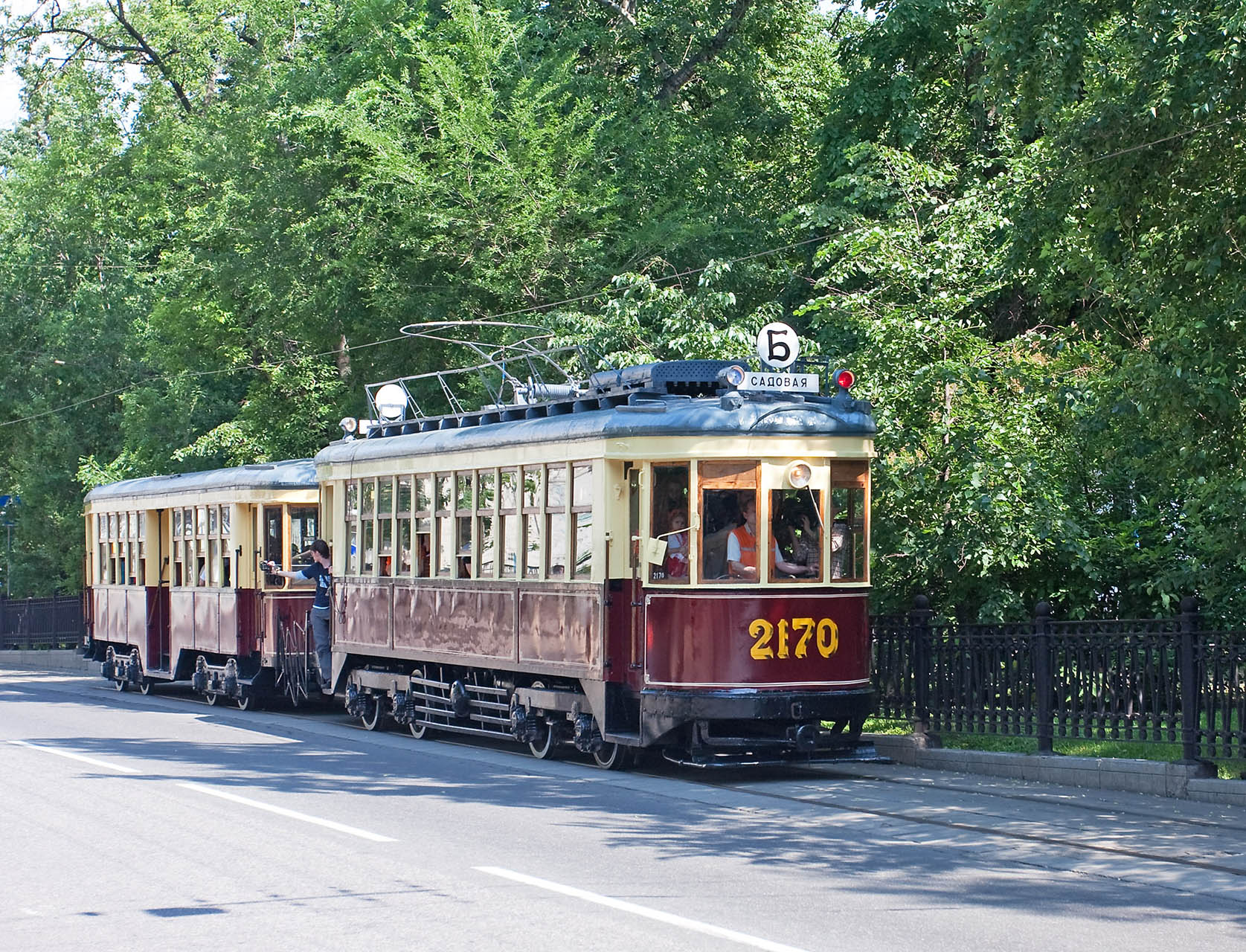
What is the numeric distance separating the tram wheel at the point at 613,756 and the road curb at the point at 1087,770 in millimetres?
2458

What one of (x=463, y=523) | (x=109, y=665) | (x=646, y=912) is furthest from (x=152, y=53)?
(x=646, y=912)

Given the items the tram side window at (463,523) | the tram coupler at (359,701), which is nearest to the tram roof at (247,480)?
the tram coupler at (359,701)

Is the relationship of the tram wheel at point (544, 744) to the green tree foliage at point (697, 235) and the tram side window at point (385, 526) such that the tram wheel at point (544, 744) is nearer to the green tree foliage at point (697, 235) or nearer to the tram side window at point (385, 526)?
the tram side window at point (385, 526)

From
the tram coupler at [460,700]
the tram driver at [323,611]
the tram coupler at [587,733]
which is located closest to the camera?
the tram coupler at [587,733]

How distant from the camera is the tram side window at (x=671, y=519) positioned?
1506 centimetres

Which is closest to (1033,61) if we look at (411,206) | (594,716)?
(594,716)

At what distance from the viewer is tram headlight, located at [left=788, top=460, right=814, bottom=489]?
15.1 meters

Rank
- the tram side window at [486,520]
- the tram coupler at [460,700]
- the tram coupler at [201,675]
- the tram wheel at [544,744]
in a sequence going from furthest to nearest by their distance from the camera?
the tram coupler at [201,675]
the tram coupler at [460,700]
the tram side window at [486,520]
the tram wheel at [544,744]

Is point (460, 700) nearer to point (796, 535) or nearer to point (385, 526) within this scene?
point (385, 526)

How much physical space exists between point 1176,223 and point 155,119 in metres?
36.4

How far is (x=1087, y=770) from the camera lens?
14.1 metres

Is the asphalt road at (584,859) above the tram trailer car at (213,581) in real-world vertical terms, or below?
below

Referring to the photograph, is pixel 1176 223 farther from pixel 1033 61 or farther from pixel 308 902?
pixel 308 902

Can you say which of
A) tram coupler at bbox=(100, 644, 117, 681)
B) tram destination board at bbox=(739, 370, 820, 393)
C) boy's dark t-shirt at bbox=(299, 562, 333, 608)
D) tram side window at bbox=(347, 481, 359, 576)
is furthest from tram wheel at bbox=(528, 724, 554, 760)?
tram coupler at bbox=(100, 644, 117, 681)
